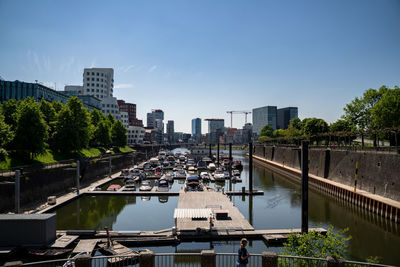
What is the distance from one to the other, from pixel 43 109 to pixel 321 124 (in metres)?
91.2

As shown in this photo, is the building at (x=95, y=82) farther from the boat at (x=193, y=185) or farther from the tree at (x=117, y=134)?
the boat at (x=193, y=185)

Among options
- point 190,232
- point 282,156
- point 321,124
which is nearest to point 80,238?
point 190,232

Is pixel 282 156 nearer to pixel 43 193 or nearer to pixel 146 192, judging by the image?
pixel 146 192

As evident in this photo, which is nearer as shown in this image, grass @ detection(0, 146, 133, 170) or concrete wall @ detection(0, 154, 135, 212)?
concrete wall @ detection(0, 154, 135, 212)

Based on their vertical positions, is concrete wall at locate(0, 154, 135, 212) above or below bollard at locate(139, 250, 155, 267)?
below

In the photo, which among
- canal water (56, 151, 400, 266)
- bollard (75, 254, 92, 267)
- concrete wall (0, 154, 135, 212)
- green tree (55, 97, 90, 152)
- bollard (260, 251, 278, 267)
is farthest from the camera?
green tree (55, 97, 90, 152)

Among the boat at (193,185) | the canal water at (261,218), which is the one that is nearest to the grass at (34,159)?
the canal water at (261,218)

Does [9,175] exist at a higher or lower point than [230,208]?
higher

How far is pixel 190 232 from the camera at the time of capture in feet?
75.8

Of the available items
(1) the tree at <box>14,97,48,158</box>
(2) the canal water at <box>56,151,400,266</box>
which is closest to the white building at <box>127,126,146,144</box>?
(1) the tree at <box>14,97,48,158</box>

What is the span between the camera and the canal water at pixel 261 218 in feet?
72.5

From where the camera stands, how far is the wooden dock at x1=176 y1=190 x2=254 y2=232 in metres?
24.1

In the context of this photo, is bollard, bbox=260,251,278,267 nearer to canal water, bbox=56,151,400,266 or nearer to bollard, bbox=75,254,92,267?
bollard, bbox=75,254,92,267

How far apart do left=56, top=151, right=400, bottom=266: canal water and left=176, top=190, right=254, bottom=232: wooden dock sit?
1866 mm
